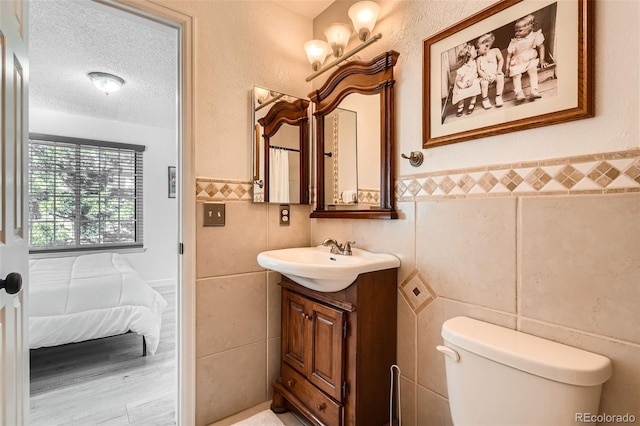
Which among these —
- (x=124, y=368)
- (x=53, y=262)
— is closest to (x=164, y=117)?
(x=53, y=262)

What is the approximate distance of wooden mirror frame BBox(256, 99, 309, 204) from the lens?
6.07ft

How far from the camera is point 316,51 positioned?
6.12 feet

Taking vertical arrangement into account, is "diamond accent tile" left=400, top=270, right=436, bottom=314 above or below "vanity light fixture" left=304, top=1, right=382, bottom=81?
below

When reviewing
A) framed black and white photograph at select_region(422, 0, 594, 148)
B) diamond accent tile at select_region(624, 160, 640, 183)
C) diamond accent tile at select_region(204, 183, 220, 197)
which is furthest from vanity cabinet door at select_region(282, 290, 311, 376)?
diamond accent tile at select_region(624, 160, 640, 183)

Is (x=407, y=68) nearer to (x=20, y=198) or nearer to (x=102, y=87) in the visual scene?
(x=20, y=198)

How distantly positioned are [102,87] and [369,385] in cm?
338

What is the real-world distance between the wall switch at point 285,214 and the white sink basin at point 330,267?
0.83ft

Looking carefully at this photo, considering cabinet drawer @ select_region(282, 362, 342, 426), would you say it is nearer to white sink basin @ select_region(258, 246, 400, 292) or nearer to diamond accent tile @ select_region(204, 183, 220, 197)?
white sink basin @ select_region(258, 246, 400, 292)

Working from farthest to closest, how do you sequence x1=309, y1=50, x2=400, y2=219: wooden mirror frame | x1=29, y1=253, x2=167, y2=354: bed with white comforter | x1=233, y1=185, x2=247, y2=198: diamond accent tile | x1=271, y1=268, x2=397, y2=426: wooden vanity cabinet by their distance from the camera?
x1=29, y1=253, x2=167, y2=354: bed with white comforter, x1=233, y1=185, x2=247, y2=198: diamond accent tile, x1=309, y1=50, x2=400, y2=219: wooden mirror frame, x1=271, y1=268, x2=397, y2=426: wooden vanity cabinet

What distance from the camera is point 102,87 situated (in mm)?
2947

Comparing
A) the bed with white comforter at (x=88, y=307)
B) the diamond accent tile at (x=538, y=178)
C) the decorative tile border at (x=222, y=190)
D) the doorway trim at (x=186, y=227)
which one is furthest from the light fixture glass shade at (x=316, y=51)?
the bed with white comforter at (x=88, y=307)

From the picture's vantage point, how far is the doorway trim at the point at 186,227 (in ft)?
5.17

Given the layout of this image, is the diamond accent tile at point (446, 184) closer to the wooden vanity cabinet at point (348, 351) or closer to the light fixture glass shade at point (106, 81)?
the wooden vanity cabinet at point (348, 351)

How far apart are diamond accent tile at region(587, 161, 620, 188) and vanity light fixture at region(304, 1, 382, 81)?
1.01m
